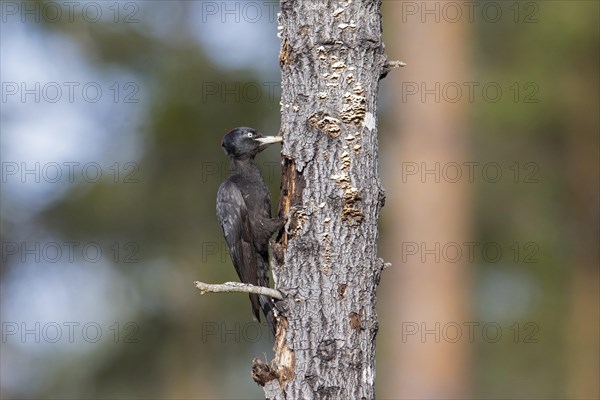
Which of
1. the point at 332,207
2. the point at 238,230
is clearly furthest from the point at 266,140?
the point at 332,207

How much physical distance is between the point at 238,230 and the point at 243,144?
60cm

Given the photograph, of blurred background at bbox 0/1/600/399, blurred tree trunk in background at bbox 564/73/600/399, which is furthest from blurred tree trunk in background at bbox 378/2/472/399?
blurred tree trunk in background at bbox 564/73/600/399

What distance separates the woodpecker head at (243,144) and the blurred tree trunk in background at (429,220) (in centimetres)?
317

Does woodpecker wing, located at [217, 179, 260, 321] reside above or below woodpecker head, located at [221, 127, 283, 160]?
below

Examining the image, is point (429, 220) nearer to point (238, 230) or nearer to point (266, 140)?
point (238, 230)

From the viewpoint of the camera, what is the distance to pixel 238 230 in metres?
5.51

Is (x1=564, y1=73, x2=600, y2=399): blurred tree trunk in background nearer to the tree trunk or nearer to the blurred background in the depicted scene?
the blurred background

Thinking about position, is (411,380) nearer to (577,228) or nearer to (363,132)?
(363,132)

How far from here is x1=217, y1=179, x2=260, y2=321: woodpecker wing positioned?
546 cm

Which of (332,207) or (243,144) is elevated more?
(243,144)

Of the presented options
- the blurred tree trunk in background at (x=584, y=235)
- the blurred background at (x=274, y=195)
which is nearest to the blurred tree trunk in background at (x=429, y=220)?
the blurred background at (x=274, y=195)

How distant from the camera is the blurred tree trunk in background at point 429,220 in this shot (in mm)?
8359

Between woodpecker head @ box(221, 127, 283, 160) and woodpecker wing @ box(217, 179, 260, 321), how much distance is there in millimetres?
221

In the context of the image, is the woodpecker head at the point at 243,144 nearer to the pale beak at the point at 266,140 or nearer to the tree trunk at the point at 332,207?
the pale beak at the point at 266,140
